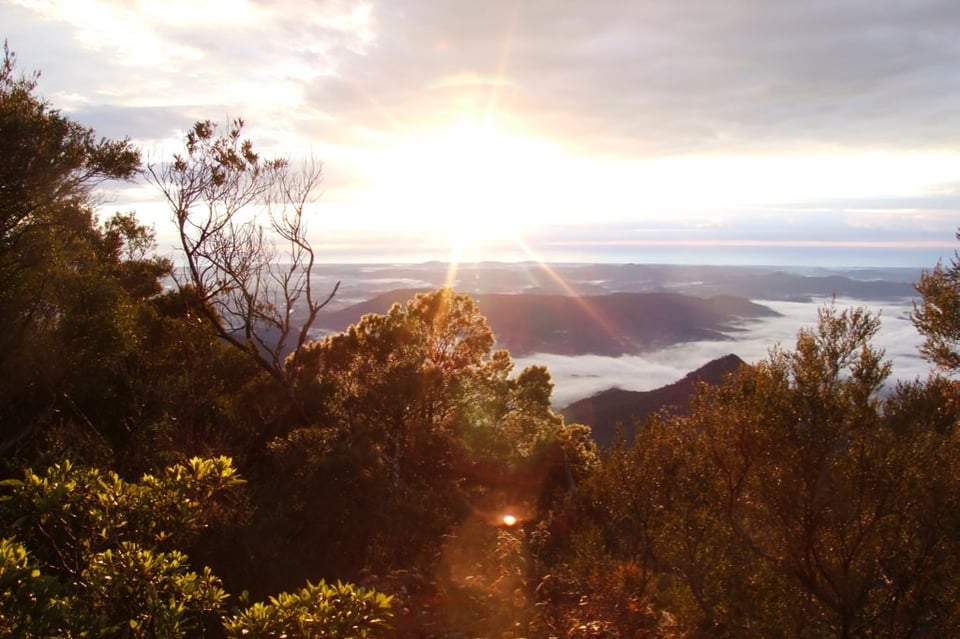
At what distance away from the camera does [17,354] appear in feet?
45.2

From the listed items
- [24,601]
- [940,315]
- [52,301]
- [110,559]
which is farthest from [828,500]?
[52,301]

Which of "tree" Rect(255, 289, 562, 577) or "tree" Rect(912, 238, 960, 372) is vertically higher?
"tree" Rect(912, 238, 960, 372)

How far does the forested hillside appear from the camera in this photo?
Result: 591 centimetres

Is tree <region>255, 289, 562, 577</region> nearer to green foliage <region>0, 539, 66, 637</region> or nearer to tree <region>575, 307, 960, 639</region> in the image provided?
tree <region>575, 307, 960, 639</region>

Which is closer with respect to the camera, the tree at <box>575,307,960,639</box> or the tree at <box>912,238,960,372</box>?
the tree at <box>575,307,960,639</box>

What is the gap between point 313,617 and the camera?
4.65 meters

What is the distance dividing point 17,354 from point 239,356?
29.1 feet

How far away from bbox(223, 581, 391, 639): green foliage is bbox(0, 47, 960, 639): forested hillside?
0.02 m

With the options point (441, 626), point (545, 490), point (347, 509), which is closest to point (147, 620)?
point (441, 626)

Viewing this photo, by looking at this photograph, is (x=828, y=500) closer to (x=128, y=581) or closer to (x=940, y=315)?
(x=940, y=315)

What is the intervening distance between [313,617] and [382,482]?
38.5ft

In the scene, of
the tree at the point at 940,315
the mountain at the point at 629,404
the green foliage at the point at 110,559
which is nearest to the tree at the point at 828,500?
the tree at the point at 940,315

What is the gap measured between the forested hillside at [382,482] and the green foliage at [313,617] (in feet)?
0.07

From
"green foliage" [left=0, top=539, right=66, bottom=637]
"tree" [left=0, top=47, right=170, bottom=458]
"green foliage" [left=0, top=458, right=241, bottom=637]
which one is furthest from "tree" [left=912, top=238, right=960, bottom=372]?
"tree" [left=0, top=47, right=170, bottom=458]
